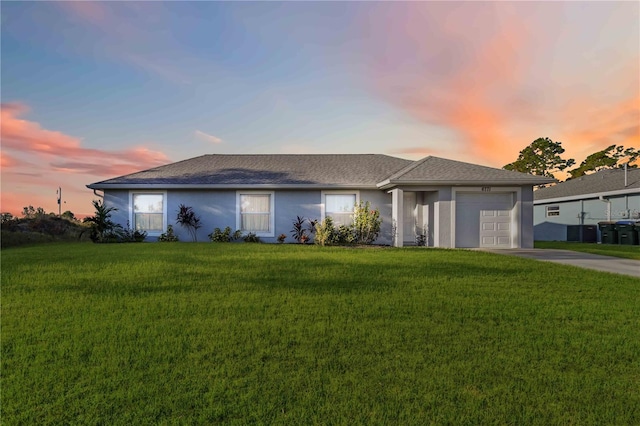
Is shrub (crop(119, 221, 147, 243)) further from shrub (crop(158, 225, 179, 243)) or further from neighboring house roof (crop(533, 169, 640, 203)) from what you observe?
neighboring house roof (crop(533, 169, 640, 203))

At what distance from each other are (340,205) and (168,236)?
790 cm

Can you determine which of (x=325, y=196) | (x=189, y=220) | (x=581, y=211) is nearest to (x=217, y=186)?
(x=189, y=220)

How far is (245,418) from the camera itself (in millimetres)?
2861

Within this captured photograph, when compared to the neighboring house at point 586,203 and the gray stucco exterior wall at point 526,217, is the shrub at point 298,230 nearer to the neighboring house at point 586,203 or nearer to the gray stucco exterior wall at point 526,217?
the gray stucco exterior wall at point 526,217

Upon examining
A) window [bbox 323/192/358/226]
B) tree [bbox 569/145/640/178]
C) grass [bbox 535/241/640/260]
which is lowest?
grass [bbox 535/241/640/260]

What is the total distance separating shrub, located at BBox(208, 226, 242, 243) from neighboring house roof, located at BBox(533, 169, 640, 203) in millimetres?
22026

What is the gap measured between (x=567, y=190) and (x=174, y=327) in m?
30.4

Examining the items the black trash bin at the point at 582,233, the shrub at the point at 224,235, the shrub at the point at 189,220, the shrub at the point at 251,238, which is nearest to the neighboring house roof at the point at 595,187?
the black trash bin at the point at 582,233

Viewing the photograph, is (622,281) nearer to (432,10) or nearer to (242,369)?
(242,369)

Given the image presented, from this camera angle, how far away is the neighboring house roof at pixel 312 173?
48.3 feet

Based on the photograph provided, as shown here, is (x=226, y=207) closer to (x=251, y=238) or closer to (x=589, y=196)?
(x=251, y=238)

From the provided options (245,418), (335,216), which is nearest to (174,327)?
(245,418)

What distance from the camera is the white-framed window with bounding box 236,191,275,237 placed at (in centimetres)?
Answer: 1677

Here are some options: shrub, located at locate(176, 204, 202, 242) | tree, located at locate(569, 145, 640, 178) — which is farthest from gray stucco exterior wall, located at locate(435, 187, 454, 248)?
tree, located at locate(569, 145, 640, 178)
